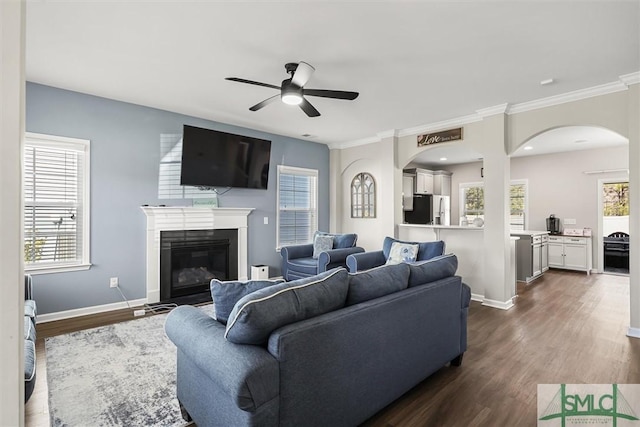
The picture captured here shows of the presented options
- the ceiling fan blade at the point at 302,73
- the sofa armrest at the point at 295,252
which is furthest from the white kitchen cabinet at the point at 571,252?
the ceiling fan blade at the point at 302,73

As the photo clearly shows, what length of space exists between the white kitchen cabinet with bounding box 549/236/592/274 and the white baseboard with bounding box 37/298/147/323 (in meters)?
8.04

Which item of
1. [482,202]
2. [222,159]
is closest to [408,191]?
[482,202]

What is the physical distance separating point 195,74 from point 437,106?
308 cm

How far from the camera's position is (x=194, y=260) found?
15.7 feet

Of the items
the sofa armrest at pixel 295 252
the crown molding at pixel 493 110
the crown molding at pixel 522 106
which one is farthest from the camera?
the sofa armrest at pixel 295 252

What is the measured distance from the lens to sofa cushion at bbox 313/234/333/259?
552 centimetres

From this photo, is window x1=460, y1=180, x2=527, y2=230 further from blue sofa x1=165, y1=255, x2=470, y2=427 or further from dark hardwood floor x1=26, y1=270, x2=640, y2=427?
blue sofa x1=165, y1=255, x2=470, y2=427

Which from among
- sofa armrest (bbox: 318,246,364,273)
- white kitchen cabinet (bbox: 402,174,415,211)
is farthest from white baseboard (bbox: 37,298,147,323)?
white kitchen cabinet (bbox: 402,174,415,211)

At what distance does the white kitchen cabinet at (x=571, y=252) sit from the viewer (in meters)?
6.57

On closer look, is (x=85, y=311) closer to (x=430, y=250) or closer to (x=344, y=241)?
(x=344, y=241)

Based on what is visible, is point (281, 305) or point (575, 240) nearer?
point (281, 305)

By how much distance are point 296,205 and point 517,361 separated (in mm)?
4390

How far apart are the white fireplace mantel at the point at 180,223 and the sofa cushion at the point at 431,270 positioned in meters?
3.40

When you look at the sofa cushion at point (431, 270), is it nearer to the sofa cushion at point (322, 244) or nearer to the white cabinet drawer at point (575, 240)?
the sofa cushion at point (322, 244)
